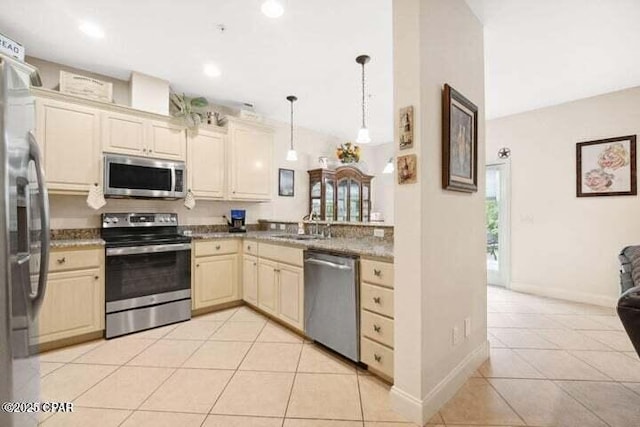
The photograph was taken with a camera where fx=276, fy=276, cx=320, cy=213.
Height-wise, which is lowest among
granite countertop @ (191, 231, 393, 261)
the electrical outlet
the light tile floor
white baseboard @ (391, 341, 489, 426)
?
the light tile floor

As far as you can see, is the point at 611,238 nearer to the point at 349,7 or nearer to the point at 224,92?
the point at 349,7

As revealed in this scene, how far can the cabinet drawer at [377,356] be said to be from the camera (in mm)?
1802

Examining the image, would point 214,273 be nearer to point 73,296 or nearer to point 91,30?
point 73,296

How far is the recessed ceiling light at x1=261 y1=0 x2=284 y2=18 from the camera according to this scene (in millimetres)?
1882

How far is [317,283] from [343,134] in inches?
149

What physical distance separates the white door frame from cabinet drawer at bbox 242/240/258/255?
3.75m

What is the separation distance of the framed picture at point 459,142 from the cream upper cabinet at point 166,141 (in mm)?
2814

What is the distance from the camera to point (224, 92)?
11.4ft

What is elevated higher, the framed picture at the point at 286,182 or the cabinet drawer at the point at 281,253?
the framed picture at the point at 286,182

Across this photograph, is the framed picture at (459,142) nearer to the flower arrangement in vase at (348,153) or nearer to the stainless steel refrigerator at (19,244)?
the stainless steel refrigerator at (19,244)

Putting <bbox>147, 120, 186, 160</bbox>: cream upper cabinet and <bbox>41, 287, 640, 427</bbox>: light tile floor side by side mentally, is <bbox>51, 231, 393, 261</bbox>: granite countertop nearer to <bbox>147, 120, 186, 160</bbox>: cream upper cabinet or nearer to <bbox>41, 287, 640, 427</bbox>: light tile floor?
<bbox>41, 287, 640, 427</bbox>: light tile floor

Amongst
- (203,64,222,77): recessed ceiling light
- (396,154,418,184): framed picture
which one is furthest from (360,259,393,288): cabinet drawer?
(203,64,222,77): recessed ceiling light

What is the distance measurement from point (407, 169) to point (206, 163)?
8.75 feet

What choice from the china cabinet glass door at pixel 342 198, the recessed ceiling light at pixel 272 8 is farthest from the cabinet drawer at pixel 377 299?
the china cabinet glass door at pixel 342 198
